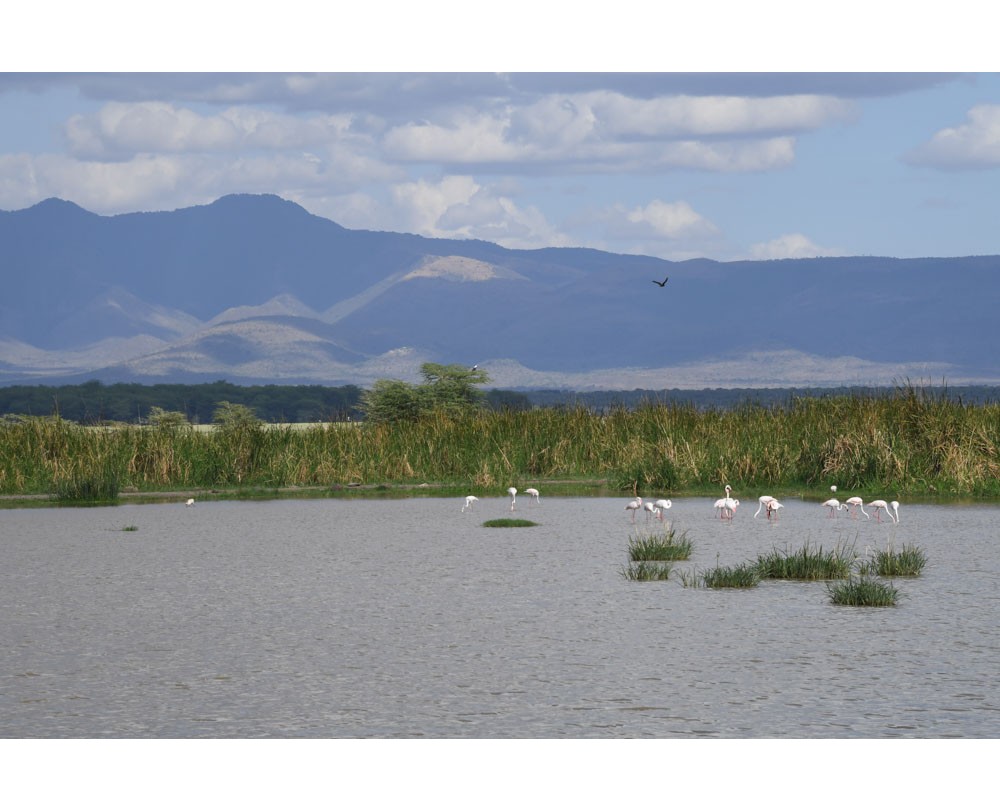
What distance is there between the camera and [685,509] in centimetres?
2062

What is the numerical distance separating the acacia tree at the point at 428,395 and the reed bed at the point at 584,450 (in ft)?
19.1

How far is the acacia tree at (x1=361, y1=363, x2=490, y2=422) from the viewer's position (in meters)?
35.1

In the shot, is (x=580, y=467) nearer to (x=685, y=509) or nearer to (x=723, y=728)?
(x=685, y=509)

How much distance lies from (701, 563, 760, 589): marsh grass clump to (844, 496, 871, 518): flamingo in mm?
5549

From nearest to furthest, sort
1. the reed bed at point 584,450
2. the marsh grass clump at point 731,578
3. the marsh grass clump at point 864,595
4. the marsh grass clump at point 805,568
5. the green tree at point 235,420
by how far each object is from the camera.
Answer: the marsh grass clump at point 864,595, the marsh grass clump at point 731,578, the marsh grass clump at point 805,568, the reed bed at point 584,450, the green tree at point 235,420

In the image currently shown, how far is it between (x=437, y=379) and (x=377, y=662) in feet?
93.1

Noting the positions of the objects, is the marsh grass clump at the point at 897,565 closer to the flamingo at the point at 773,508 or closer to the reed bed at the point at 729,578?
the reed bed at the point at 729,578

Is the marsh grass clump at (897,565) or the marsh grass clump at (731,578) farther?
the marsh grass clump at (897,565)

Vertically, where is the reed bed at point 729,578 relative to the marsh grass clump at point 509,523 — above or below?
below

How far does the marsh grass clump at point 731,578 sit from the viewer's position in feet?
43.0

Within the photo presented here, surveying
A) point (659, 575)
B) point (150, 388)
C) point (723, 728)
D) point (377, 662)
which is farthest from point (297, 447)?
point (150, 388)

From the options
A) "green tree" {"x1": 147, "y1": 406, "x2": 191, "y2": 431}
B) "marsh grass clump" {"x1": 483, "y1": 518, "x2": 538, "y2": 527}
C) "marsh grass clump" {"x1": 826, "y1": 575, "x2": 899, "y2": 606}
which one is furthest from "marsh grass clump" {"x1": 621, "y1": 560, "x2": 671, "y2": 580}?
"green tree" {"x1": 147, "y1": 406, "x2": 191, "y2": 431}

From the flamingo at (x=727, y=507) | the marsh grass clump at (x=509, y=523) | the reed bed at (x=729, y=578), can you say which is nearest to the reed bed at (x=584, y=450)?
the flamingo at (x=727, y=507)

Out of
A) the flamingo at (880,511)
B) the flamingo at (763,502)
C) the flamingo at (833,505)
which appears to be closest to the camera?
the flamingo at (880,511)
